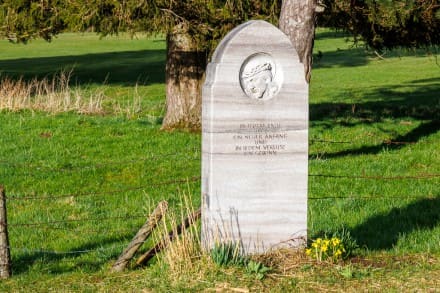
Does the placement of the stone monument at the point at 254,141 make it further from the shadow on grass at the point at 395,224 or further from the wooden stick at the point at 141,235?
the shadow on grass at the point at 395,224

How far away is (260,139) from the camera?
8.00m

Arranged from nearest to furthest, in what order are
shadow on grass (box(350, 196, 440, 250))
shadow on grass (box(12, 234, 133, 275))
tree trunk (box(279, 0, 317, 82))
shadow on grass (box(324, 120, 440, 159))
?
shadow on grass (box(12, 234, 133, 275)) < shadow on grass (box(350, 196, 440, 250)) < tree trunk (box(279, 0, 317, 82)) < shadow on grass (box(324, 120, 440, 159))

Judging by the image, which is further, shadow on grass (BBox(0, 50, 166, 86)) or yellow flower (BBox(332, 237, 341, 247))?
shadow on grass (BBox(0, 50, 166, 86))

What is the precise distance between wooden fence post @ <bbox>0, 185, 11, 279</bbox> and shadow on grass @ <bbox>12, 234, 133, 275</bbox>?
0.35 m

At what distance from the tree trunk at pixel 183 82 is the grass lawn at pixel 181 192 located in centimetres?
43

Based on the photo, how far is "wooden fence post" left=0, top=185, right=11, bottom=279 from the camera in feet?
26.5

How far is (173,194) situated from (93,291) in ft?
15.8

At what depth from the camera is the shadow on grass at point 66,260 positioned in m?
8.78

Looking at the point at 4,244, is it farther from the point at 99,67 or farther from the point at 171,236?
the point at 99,67

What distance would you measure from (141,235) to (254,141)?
4.22ft

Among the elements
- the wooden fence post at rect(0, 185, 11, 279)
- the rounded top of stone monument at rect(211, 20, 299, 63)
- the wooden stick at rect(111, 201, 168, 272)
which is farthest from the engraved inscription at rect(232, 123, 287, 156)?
the wooden fence post at rect(0, 185, 11, 279)

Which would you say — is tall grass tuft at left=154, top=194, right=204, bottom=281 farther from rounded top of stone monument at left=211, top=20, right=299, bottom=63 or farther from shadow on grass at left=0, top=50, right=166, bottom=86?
shadow on grass at left=0, top=50, right=166, bottom=86

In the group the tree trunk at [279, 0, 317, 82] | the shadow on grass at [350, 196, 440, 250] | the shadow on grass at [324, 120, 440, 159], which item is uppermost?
the tree trunk at [279, 0, 317, 82]

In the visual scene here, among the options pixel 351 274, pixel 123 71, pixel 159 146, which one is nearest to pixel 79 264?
pixel 351 274
